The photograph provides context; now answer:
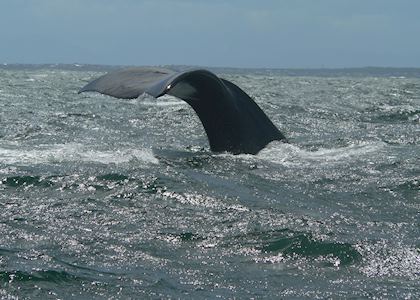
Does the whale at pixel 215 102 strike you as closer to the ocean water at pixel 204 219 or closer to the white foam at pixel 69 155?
the ocean water at pixel 204 219

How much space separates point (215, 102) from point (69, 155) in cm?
219

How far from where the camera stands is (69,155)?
38.3ft

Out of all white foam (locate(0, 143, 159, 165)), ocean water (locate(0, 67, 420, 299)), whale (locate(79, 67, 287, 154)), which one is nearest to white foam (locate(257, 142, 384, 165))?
ocean water (locate(0, 67, 420, 299))

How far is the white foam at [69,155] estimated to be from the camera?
36.8ft

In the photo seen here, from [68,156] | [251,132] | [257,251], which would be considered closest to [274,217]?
[257,251]

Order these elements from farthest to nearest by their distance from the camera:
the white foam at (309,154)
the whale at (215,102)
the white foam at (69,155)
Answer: the white foam at (309,154) → the white foam at (69,155) → the whale at (215,102)

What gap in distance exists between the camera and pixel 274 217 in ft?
26.7

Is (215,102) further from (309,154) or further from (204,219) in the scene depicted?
(204,219)

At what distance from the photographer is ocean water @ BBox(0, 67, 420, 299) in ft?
19.8

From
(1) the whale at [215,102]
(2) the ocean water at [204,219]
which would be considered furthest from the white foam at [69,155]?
(1) the whale at [215,102]

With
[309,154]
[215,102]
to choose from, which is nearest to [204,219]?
[215,102]

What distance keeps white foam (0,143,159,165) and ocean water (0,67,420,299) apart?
27 mm

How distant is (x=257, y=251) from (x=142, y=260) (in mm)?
983

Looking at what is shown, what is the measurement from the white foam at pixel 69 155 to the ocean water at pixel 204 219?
27 mm
